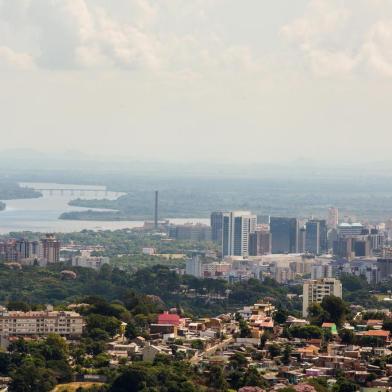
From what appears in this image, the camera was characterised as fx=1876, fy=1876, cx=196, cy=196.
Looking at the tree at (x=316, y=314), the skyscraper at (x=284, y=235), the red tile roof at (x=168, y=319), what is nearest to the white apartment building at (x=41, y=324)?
the red tile roof at (x=168, y=319)

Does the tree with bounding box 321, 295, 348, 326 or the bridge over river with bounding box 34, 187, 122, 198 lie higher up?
the bridge over river with bounding box 34, 187, 122, 198

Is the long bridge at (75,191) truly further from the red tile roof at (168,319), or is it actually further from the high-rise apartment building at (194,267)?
the red tile roof at (168,319)

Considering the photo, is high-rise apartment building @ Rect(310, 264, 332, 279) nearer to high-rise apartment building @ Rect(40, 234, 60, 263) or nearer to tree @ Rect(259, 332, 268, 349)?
high-rise apartment building @ Rect(40, 234, 60, 263)

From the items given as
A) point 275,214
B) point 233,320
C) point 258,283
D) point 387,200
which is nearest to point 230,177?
point 387,200

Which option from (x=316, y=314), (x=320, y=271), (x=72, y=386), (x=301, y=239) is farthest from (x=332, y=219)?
(x=72, y=386)

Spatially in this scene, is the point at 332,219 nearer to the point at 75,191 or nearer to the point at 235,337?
the point at 75,191

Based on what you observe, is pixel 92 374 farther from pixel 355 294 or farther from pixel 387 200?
pixel 387 200

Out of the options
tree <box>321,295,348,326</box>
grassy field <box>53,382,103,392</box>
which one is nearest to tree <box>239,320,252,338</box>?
tree <box>321,295,348,326</box>

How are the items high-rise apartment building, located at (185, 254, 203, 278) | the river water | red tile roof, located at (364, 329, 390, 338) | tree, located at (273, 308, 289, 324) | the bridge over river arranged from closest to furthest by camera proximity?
red tile roof, located at (364, 329, 390, 338) → tree, located at (273, 308, 289, 324) → high-rise apartment building, located at (185, 254, 203, 278) → the river water → the bridge over river

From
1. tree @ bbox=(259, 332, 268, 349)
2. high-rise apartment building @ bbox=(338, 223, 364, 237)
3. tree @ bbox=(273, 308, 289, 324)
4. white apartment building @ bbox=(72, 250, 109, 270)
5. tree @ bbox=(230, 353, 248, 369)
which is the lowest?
white apartment building @ bbox=(72, 250, 109, 270)
